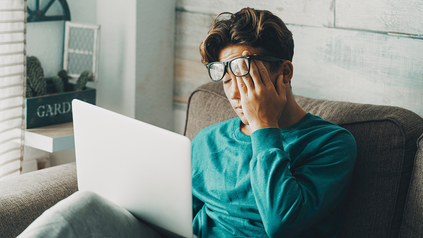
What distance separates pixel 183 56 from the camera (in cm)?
203

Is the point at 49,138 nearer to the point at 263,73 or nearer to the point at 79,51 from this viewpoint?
the point at 79,51

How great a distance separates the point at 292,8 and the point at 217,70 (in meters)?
0.70

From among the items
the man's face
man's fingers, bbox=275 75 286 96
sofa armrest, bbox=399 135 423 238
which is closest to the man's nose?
the man's face

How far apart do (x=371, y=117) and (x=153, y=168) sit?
0.65m

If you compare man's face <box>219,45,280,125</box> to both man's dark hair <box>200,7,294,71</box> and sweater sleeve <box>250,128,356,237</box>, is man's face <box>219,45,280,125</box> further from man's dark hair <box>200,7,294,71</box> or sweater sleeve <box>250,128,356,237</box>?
sweater sleeve <box>250,128,356,237</box>

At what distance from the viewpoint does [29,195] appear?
1.17 metres

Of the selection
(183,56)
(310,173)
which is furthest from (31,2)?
(310,173)

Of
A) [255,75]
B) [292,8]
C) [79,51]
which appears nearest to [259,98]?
[255,75]

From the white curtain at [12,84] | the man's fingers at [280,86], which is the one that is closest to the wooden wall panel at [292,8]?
the man's fingers at [280,86]

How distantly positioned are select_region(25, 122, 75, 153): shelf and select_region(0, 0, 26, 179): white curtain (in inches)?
1.8

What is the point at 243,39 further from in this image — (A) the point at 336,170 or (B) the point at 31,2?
(B) the point at 31,2

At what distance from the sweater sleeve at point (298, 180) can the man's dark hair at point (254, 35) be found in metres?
0.23

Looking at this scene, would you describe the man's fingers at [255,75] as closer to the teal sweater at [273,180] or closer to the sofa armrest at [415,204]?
the teal sweater at [273,180]

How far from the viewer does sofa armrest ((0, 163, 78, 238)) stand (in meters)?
1.08
